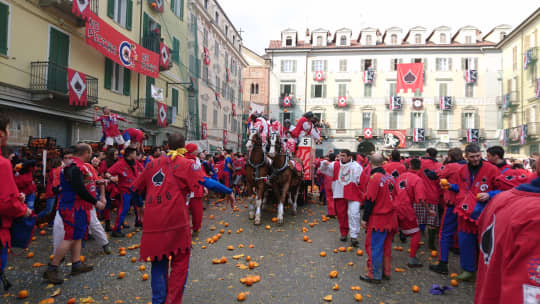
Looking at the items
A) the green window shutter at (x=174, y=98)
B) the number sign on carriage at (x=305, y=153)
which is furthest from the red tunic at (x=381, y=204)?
the green window shutter at (x=174, y=98)

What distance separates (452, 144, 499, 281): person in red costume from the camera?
15.6 ft

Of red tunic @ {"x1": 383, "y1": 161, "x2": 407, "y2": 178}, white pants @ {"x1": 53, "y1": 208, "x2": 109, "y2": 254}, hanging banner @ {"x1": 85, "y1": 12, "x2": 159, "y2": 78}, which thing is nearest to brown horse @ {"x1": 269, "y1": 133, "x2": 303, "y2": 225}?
red tunic @ {"x1": 383, "y1": 161, "x2": 407, "y2": 178}

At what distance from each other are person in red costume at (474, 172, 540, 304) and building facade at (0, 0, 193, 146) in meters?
13.6

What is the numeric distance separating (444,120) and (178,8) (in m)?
31.7

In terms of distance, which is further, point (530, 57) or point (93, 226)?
point (530, 57)

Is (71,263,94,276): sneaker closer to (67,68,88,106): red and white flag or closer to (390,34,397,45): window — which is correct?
(67,68,88,106): red and white flag

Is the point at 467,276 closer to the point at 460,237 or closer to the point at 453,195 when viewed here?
the point at 460,237

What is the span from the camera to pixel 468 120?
37.0m

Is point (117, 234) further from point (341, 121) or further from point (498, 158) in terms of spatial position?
point (341, 121)

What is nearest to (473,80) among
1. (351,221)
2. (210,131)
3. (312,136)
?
(210,131)

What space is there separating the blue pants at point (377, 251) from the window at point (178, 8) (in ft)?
76.0

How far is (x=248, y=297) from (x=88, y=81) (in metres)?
14.1

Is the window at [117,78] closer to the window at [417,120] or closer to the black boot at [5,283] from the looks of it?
the black boot at [5,283]

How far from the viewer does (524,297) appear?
5.18ft
